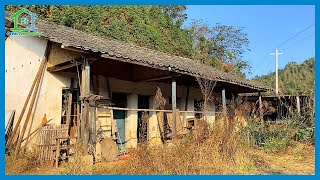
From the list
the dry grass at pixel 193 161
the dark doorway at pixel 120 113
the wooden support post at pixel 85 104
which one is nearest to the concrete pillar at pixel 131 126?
the dark doorway at pixel 120 113

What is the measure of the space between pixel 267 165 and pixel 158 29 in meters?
19.6

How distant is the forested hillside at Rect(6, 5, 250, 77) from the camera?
747 inches

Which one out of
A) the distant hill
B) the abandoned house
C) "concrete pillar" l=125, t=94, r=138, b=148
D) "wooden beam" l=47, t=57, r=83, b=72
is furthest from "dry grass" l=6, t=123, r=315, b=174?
the distant hill

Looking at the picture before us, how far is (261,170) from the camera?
24.5ft

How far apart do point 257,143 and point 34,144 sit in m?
7.08

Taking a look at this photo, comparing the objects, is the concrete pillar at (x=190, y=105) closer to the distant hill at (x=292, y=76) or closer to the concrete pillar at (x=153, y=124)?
the concrete pillar at (x=153, y=124)

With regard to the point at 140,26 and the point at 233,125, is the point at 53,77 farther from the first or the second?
the point at 140,26

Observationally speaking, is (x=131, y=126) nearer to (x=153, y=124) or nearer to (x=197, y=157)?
(x=153, y=124)

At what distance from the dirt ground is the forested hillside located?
38.2 feet

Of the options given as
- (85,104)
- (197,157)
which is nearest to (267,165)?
(197,157)

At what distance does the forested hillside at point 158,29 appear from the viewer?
19.0 m

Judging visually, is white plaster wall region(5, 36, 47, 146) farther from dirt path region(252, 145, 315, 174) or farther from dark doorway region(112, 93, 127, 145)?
dirt path region(252, 145, 315, 174)

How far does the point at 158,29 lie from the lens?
26250 mm

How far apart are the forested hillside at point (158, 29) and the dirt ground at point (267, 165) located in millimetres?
11632
